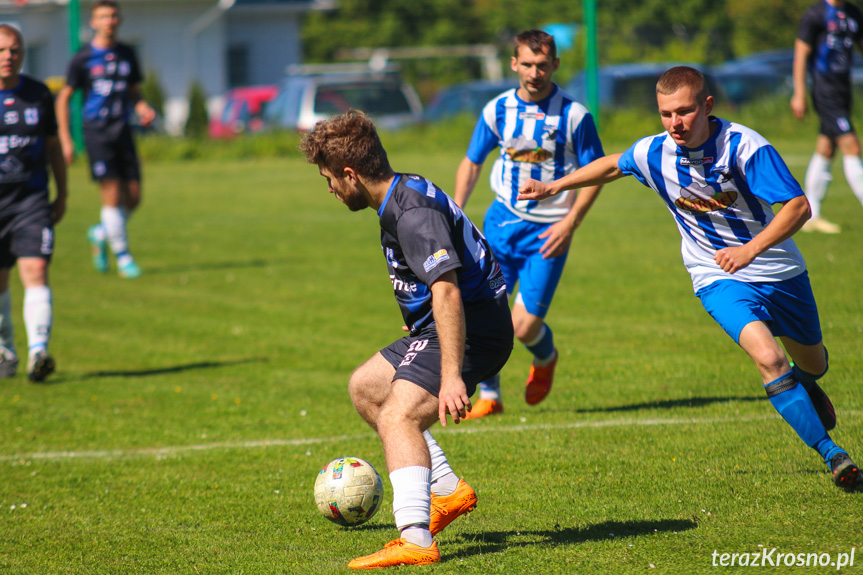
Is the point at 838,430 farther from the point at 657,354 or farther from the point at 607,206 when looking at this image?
the point at 607,206

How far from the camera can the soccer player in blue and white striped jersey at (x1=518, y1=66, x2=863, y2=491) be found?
14.2 ft

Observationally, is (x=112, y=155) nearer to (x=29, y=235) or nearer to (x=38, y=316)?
(x=29, y=235)

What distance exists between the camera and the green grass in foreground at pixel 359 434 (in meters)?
4.18

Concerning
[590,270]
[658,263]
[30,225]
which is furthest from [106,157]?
[658,263]

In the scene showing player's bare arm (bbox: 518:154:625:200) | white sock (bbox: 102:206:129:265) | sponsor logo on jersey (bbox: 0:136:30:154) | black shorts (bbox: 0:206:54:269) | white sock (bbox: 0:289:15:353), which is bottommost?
white sock (bbox: 102:206:129:265)

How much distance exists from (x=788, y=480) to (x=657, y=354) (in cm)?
284

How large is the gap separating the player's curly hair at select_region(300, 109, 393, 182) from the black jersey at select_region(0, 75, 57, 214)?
14.2ft

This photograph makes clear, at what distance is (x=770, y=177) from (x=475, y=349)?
149 cm

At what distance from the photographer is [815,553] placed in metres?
3.78

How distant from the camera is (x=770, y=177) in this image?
4340 millimetres

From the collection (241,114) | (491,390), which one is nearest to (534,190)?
(491,390)

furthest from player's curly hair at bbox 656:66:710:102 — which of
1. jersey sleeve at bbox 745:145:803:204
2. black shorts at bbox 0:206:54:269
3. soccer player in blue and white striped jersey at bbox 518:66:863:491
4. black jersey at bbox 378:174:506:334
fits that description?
black shorts at bbox 0:206:54:269

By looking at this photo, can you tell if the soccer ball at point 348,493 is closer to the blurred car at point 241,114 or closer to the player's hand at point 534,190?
the player's hand at point 534,190

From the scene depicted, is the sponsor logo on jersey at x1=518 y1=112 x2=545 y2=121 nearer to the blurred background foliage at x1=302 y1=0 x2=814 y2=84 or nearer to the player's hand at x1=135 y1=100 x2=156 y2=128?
the player's hand at x1=135 y1=100 x2=156 y2=128
